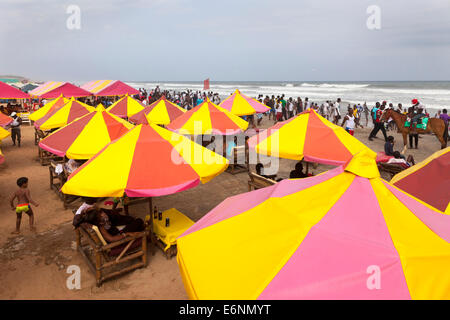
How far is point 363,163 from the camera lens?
9.27ft

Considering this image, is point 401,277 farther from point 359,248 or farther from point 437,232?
point 437,232

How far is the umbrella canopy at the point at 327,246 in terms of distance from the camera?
6.64ft

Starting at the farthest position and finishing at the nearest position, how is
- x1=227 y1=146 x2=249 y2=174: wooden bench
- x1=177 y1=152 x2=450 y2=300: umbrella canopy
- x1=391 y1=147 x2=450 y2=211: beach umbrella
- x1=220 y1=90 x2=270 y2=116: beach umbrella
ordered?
x1=220 y1=90 x2=270 y2=116: beach umbrella < x1=227 y1=146 x2=249 y2=174: wooden bench < x1=391 y1=147 x2=450 y2=211: beach umbrella < x1=177 y1=152 x2=450 y2=300: umbrella canopy

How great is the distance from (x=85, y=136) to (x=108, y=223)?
266 centimetres

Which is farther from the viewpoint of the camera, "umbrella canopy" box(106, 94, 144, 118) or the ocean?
the ocean

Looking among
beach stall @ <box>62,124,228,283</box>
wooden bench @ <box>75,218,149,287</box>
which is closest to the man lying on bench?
wooden bench @ <box>75,218,149,287</box>

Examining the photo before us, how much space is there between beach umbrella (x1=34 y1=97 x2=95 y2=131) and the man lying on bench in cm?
579

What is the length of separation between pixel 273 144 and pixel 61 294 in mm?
4810

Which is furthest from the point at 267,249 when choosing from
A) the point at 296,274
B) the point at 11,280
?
the point at 11,280

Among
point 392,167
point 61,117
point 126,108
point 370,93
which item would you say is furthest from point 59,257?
point 370,93

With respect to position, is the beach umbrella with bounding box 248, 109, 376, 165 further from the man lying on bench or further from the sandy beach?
the man lying on bench

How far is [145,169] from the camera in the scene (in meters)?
4.59

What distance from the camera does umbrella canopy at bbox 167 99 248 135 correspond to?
8977mm

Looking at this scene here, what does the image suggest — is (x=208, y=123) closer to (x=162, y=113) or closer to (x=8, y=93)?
(x=162, y=113)
